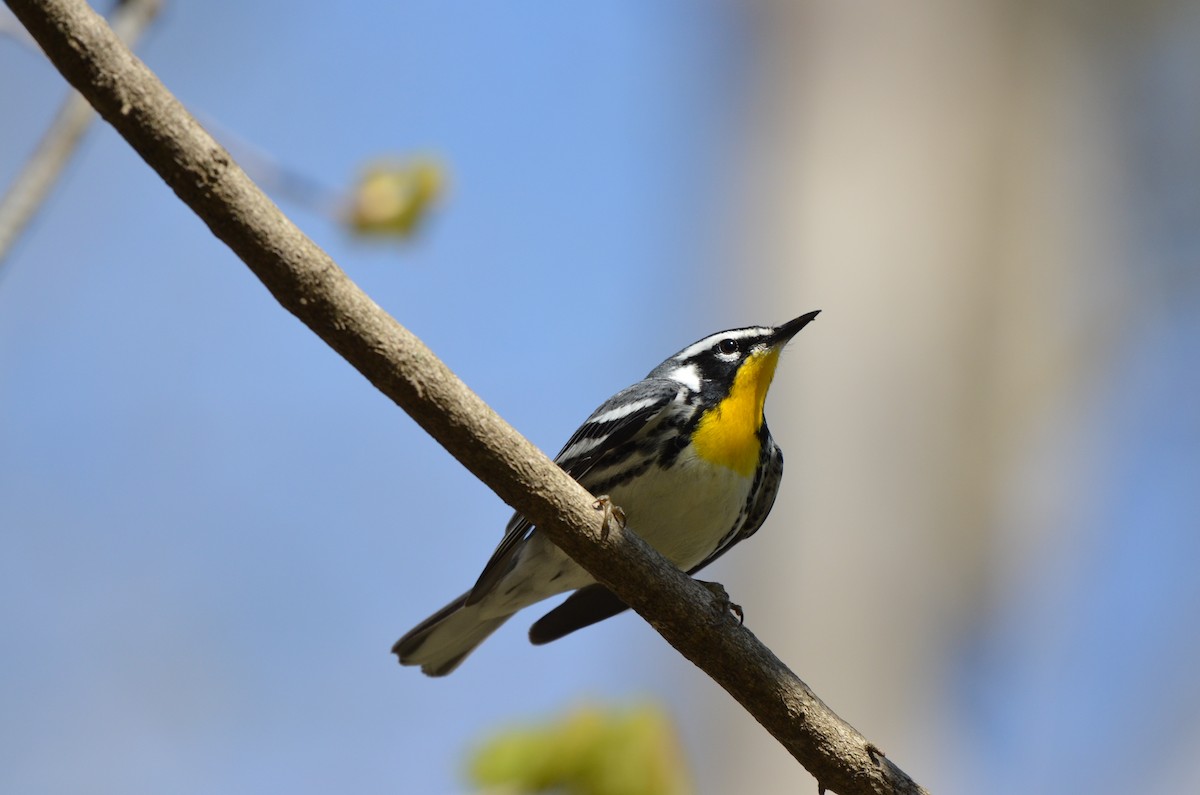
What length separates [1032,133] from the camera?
7.78m

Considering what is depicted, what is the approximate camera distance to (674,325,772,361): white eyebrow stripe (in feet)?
14.2

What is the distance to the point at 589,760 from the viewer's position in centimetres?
225

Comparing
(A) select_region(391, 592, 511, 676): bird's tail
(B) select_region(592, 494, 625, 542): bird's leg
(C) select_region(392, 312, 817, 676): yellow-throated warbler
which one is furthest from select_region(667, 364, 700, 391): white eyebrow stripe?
(B) select_region(592, 494, 625, 542): bird's leg

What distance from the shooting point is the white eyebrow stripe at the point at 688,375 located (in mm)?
4105

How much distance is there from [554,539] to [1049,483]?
552cm

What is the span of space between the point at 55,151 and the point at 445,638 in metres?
2.17

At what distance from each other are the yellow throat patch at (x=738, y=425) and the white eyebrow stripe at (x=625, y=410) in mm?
173

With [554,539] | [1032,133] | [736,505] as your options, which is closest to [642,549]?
[554,539]

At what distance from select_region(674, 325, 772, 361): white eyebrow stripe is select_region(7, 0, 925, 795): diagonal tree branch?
1.77m

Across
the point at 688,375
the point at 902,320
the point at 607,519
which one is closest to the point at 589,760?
the point at 607,519

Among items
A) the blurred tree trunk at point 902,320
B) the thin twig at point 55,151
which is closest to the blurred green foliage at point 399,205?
the thin twig at point 55,151

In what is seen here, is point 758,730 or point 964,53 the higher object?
point 964,53

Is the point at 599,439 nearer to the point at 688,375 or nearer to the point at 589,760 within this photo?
the point at 688,375

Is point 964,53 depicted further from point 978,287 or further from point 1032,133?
point 978,287
